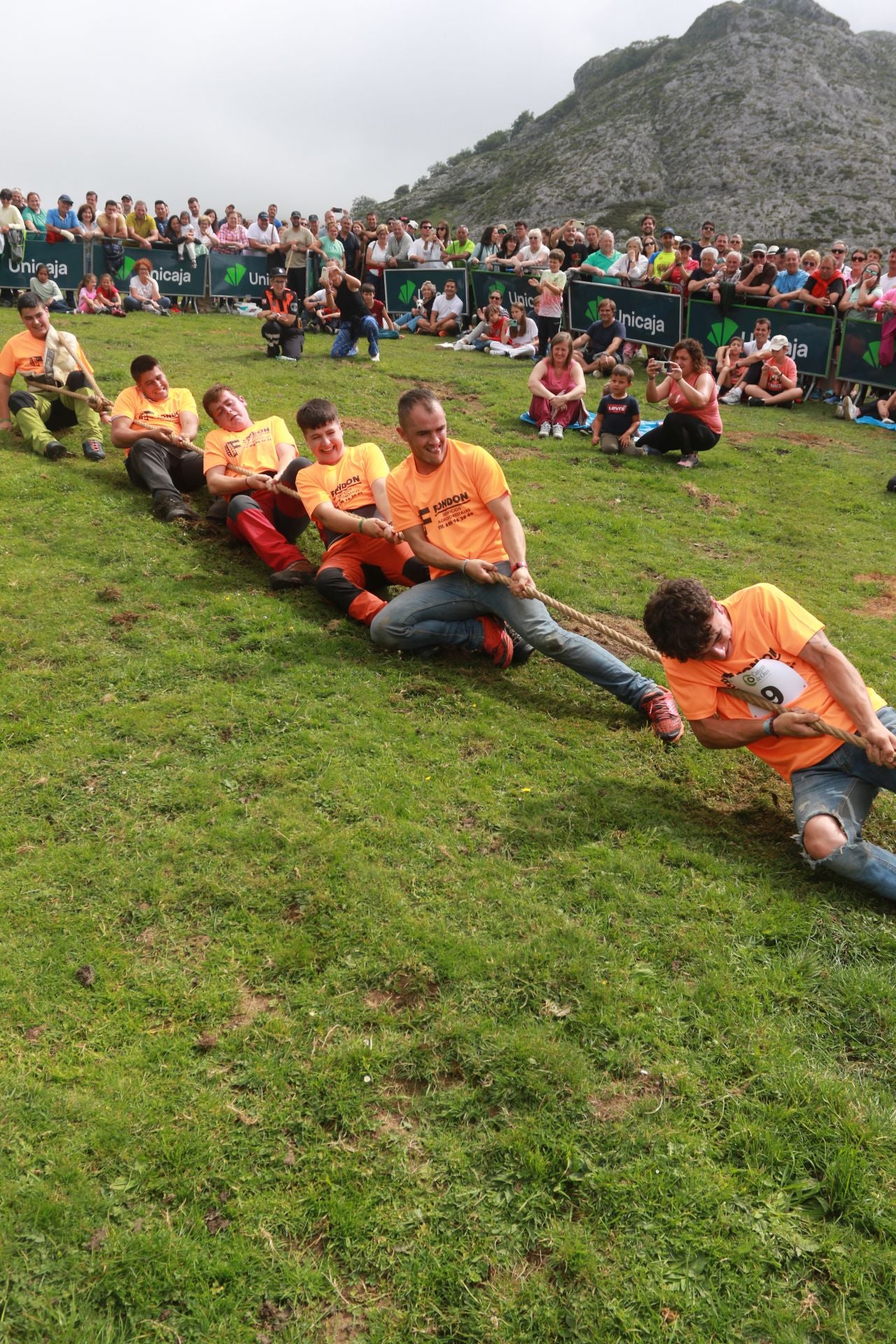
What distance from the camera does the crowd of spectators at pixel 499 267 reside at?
15453mm

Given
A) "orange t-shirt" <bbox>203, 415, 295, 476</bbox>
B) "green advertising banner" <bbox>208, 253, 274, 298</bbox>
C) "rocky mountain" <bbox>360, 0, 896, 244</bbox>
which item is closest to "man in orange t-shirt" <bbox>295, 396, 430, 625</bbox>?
"orange t-shirt" <bbox>203, 415, 295, 476</bbox>

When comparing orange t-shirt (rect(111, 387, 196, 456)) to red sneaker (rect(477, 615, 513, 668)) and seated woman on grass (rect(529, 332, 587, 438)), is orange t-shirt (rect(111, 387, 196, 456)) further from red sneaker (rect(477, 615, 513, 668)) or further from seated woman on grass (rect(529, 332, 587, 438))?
seated woman on grass (rect(529, 332, 587, 438))

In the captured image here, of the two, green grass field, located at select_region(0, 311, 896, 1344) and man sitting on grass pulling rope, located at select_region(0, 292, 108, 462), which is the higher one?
man sitting on grass pulling rope, located at select_region(0, 292, 108, 462)

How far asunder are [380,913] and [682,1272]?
6.00ft

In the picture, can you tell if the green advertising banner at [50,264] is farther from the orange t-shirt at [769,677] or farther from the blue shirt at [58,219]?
the orange t-shirt at [769,677]

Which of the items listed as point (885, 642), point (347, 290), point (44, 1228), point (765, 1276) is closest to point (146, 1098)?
point (44, 1228)

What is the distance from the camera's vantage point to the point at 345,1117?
126 inches

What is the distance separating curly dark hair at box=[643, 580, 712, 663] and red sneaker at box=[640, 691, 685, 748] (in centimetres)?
104

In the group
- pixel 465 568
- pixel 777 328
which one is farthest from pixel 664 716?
pixel 777 328

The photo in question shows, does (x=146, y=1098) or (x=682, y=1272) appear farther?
(x=146, y=1098)

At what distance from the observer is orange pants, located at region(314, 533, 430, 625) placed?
6898 millimetres

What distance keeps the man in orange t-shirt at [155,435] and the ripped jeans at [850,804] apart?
246 inches

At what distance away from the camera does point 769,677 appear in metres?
4.52

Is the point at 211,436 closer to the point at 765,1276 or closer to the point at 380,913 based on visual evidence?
the point at 380,913
